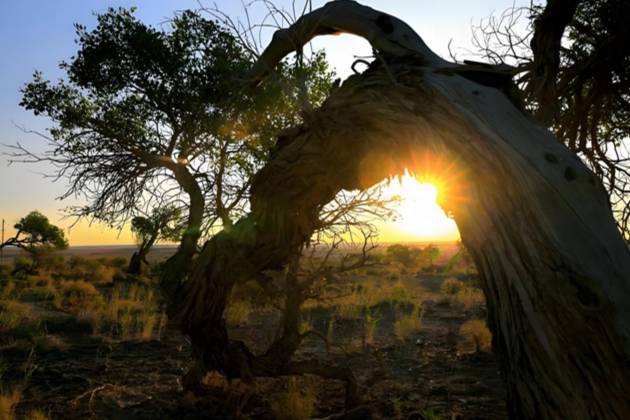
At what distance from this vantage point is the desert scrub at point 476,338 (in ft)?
26.9

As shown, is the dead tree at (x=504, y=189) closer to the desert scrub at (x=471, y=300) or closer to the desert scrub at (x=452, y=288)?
the desert scrub at (x=471, y=300)

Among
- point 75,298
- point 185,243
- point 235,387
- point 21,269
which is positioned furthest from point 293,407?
point 21,269

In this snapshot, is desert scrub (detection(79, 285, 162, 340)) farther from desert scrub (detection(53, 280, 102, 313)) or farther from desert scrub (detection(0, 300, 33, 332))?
desert scrub (detection(0, 300, 33, 332))

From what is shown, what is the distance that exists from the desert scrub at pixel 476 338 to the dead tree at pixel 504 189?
5484mm

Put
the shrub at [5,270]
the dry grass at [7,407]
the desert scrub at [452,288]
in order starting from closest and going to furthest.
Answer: the dry grass at [7,407] → the desert scrub at [452,288] → the shrub at [5,270]

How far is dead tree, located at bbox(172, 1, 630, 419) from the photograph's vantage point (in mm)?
1894

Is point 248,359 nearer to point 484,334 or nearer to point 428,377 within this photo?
point 428,377

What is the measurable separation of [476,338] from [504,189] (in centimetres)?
642

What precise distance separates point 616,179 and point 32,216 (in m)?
31.9

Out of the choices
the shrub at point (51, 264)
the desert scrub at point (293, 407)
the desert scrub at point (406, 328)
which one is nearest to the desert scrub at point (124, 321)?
the desert scrub at point (406, 328)

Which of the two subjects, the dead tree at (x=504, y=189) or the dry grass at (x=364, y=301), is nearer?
the dead tree at (x=504, y=189)

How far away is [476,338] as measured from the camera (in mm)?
8062

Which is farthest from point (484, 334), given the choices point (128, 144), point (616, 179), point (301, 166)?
point (128, 144)

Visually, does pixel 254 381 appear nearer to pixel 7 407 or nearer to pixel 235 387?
pixel 235 387
